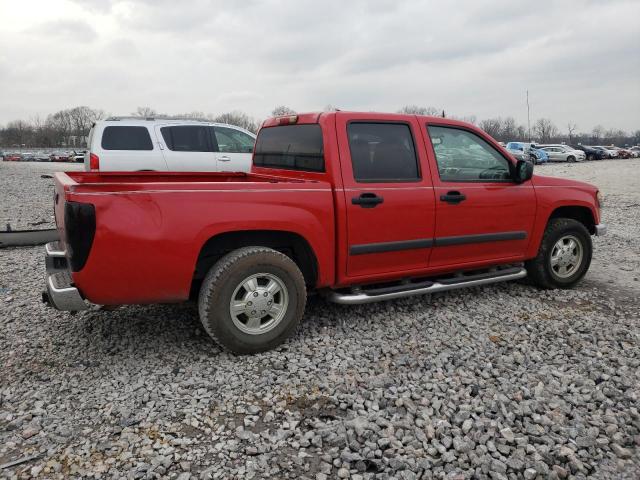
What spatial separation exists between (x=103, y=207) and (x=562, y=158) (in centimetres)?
4282

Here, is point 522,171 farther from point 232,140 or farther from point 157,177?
point 232,140

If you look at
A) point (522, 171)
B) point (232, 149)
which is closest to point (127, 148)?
point (232, 149)

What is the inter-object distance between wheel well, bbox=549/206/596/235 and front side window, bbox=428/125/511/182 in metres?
0.91

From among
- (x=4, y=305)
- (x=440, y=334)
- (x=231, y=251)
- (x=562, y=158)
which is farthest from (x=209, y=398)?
(x=562, y=158)

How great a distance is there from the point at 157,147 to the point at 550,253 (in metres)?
7.25

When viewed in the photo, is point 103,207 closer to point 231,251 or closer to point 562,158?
point 231,251

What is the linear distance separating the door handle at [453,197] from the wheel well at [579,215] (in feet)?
4.72

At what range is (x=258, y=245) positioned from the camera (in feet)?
12.9

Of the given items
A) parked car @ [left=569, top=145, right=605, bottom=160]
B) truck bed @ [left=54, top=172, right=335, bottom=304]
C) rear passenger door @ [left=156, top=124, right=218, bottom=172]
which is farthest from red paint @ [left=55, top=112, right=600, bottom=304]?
parked car @ [left=569, top=145, right=605, bottom=160]

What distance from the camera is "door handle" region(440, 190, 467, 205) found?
175 inches

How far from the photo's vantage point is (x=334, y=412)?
10.0ft

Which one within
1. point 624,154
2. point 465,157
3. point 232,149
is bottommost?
point 465,157

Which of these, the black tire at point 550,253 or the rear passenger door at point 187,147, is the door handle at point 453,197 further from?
the rear passenger door at point 187,147

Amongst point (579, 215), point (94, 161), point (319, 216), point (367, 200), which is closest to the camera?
point (319, 216)
